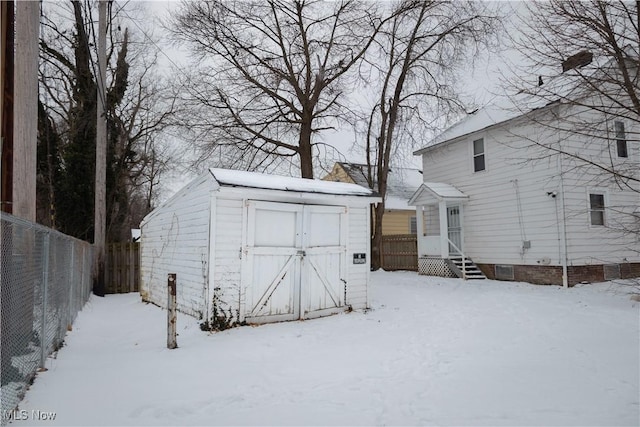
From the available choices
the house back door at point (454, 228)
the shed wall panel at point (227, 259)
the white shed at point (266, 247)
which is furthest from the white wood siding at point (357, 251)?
the house back door at point (454, 228)

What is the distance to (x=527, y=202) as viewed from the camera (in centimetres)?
1353

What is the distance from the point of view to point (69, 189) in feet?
51.0

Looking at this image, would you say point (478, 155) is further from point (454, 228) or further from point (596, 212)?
point (596, 212)

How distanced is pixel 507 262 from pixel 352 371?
35.7 feet

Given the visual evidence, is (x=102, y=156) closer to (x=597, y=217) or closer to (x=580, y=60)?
(x=580, y=60)

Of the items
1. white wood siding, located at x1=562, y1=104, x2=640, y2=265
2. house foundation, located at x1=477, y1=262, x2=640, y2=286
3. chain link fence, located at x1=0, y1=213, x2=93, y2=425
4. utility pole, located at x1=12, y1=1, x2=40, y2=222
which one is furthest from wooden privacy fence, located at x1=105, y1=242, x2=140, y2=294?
white wood siding, located at x1=562, y1=104, x2=640, y2=265

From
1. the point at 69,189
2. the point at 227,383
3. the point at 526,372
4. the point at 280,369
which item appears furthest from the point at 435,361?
the point at 69,189

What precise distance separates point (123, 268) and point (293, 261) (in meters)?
8.92

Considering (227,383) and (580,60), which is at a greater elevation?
(580,60)

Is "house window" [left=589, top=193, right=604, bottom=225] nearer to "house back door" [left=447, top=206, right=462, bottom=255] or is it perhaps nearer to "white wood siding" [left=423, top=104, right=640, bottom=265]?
"white wood siding" [left=423, top=104, right=640, bottom=265]

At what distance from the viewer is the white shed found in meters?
7.68

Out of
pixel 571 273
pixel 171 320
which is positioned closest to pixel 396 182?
pixel 571 273

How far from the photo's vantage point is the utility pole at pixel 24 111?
473 cm

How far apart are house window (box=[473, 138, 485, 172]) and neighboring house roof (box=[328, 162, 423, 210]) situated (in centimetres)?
860
